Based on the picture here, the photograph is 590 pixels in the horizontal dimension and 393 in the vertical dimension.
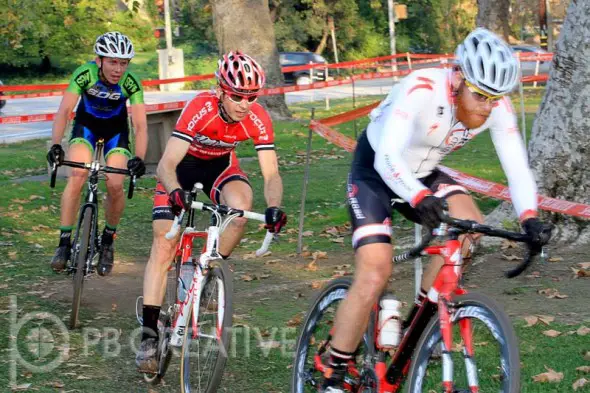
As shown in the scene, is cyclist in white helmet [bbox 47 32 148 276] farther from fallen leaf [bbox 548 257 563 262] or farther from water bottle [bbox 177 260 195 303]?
fallen leaf [bbox 548 257 563 262]

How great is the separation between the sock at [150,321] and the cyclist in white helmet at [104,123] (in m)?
1.96

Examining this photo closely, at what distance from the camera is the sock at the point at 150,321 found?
6.42 m

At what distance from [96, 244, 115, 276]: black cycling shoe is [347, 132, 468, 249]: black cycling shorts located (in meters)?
3.51

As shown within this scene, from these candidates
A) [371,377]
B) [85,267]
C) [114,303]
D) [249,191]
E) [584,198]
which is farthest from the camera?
[584,198]

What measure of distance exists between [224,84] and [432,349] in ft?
A: 7.57

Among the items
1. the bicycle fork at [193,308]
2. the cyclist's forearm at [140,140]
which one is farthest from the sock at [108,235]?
the bicycle fork at [193,308]

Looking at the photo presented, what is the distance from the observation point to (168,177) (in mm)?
6133

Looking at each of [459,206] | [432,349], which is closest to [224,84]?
[459,206]

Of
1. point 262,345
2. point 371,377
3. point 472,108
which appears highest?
point 472,108

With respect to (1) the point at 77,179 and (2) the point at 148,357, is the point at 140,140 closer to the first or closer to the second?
(1) the point at 77,179

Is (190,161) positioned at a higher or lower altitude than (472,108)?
lower

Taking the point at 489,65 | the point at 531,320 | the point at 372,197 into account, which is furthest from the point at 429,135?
the point at 531,320

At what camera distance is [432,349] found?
4.52 m

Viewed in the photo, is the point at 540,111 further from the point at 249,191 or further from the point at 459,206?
the point at 459,206
